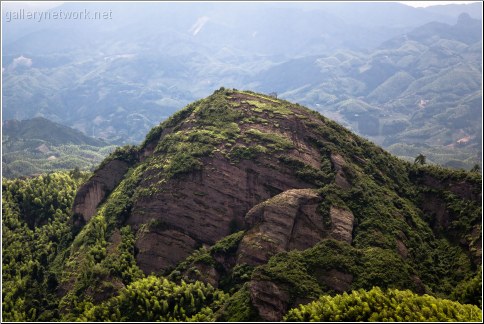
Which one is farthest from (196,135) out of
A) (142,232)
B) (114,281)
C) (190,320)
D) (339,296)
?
(339,296)

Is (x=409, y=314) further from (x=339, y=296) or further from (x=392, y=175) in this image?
(x=392, y=175)

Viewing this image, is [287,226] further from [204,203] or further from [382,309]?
[382,309]

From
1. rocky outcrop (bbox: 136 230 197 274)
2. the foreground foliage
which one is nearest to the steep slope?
rocky outcrop (bbox: 136 230 197 274)

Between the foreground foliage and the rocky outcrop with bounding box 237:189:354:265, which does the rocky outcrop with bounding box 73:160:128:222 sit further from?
the foreground foliage

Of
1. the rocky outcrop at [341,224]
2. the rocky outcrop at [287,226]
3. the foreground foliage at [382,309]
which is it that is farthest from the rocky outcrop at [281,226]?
the foreground foliage at [382,309]

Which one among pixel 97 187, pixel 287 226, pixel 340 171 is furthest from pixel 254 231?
pixel 97 187
